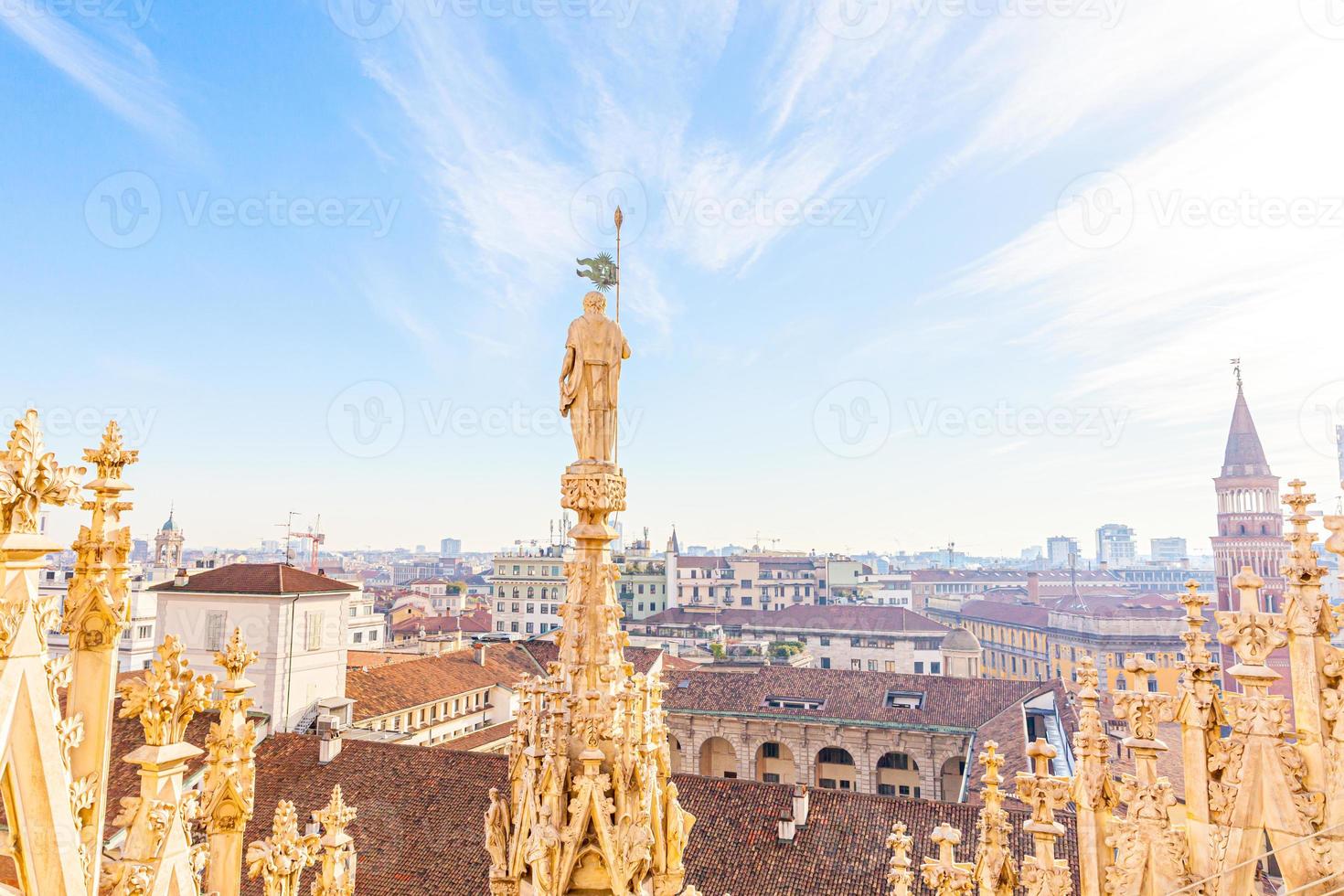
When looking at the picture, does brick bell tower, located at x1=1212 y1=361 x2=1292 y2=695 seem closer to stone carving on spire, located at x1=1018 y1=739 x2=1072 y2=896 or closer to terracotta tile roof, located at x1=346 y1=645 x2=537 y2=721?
terracotta tile roof, located at x1=346 y1=645 x2=537 y2=721

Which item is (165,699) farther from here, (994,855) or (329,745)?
(329,745)

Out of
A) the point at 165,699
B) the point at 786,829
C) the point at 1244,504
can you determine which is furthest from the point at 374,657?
the point at 1244,504

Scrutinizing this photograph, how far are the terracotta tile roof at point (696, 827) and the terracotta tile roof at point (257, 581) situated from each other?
12.3m

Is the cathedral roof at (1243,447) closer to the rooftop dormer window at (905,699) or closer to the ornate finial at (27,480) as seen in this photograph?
the rooftop dormer window at (905,699)

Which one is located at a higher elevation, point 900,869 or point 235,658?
point 235,658

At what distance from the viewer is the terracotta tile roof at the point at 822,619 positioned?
6800cm

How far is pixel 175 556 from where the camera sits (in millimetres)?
87688

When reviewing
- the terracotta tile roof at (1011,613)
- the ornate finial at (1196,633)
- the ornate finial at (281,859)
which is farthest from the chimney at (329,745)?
the terracotta tile roof at (1011,613)

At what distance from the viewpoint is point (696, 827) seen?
21250 mm

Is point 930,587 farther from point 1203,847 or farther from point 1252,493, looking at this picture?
point 1203,847

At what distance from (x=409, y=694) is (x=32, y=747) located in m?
37.9

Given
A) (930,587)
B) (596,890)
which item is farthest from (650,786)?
(930,587)

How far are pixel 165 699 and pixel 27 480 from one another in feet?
7.25

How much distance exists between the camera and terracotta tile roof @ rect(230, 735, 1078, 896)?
18797 mm
